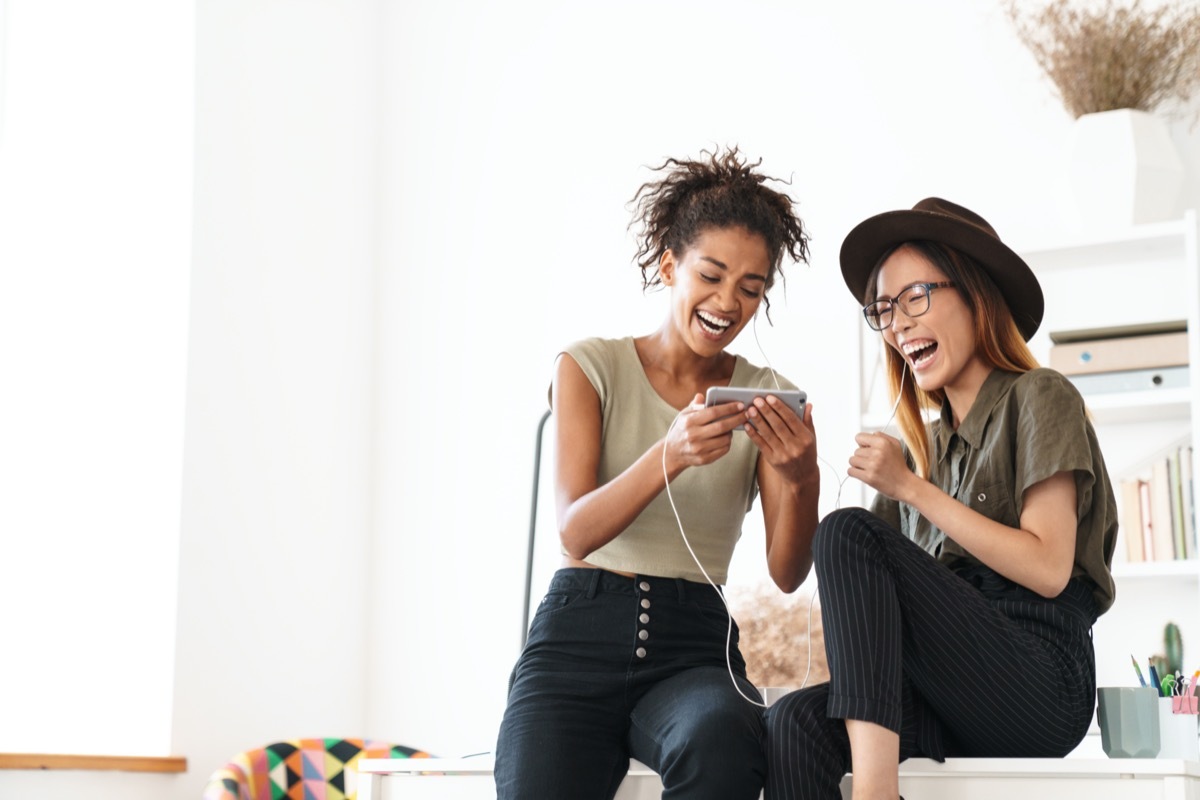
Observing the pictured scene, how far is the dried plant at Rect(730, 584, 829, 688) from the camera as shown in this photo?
275 cm

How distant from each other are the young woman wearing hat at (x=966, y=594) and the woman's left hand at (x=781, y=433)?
0.37 ft

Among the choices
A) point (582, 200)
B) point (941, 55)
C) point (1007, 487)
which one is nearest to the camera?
point (1007, 487)

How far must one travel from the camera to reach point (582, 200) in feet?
11.0

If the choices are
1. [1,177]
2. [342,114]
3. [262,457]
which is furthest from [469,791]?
[342,114]

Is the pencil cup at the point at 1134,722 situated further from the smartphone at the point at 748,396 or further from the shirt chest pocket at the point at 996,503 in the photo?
the smartphone at the point at 748,396

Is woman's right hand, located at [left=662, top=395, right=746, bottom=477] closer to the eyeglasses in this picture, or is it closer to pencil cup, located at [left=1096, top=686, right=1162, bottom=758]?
the eyeglasses

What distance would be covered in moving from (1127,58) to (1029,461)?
146cm

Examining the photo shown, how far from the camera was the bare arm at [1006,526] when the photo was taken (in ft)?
4.64

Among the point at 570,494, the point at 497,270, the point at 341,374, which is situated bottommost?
the point at 570,494

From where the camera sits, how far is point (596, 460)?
5.64 feet

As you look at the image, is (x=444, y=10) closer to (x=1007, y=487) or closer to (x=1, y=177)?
(x=1, y=177)

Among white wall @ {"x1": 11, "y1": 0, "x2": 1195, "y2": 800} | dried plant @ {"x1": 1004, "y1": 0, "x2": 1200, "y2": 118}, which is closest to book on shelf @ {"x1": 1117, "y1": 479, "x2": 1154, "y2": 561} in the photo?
white wall @ {"x1": 11, "y1": 0, "x2": 1195, "y2": 800}

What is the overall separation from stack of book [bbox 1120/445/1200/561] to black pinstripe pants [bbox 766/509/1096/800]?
1016 mm

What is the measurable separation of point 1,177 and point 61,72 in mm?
267
